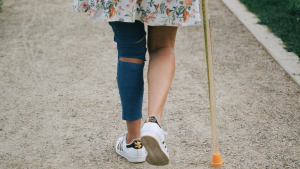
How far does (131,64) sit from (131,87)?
14 centimetres

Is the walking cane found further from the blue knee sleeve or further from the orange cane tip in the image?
the blue knee sleeve

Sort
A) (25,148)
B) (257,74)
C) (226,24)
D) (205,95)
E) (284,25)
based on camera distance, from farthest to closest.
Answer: (226,24) < (284,25) < (257,74) < (205,95) < (25,148)

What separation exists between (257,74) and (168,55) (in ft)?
6.20

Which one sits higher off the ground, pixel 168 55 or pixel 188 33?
pixel 168 55

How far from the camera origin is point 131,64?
1.88 metres

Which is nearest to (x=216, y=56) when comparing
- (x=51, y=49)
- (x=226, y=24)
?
(x=226, y=24)

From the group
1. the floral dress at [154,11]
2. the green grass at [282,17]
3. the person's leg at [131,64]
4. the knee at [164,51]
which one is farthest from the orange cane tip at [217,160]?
the green grass at [282,17]

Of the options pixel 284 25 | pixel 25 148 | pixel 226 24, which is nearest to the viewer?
pixel 25 148

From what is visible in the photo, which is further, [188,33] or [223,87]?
[188,33]

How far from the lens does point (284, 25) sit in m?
4.65

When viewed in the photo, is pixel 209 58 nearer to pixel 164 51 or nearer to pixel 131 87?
pixel 164 51

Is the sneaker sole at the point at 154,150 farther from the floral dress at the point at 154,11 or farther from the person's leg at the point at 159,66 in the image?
the floral dress at the point at 154,11

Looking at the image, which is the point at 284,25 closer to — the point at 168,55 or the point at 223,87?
the point at 223,87

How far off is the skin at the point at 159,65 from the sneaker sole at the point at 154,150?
0.14m
